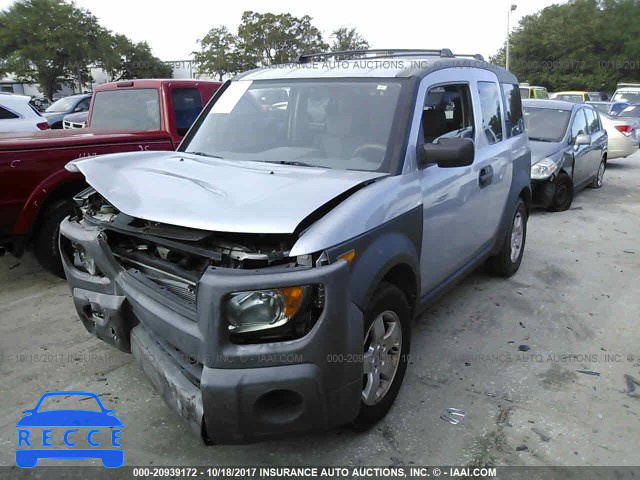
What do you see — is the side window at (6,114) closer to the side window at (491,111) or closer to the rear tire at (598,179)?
the side window at (491,111)

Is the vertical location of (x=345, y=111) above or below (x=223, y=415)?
above

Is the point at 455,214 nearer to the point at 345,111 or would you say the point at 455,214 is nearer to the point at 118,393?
the point at 345,111

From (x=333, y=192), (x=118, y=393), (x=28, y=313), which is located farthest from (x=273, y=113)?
(x=28, y=313)

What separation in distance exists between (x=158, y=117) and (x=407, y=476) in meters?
4.89

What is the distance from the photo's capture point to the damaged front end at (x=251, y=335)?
225cm

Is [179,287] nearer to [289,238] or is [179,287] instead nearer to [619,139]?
[289,238]

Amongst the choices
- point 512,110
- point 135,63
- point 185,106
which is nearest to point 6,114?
point 185,106

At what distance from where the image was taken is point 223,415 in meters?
2.28

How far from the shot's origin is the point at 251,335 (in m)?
2.34

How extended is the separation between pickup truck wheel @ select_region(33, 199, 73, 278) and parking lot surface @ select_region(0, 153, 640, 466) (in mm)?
294

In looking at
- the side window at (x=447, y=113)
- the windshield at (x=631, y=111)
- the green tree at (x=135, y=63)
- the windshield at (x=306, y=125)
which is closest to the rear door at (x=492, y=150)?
the side window at (x=447, y=113)

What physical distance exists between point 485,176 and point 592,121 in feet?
23.9

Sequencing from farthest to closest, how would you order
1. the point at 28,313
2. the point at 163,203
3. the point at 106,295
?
the point at 28,313
the point at 106,295
the point at 163,203

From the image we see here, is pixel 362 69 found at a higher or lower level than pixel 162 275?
higher
